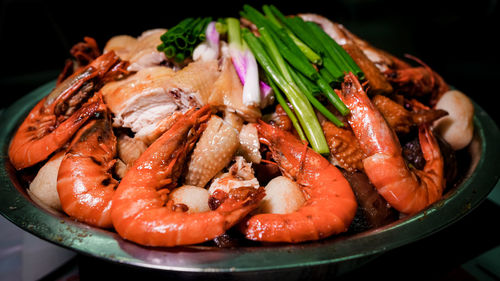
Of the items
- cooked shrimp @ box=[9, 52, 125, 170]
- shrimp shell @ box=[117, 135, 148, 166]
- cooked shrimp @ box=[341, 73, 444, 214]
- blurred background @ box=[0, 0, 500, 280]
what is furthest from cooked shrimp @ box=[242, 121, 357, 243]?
blurred background @ box=[0, 0, 500, 280]

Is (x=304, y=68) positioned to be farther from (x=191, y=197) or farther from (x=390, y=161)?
(x=191, y=197)

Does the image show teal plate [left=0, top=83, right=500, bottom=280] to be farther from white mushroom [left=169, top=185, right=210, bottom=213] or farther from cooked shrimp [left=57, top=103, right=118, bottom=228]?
white mushroom [left=169, top=185, right=210, bottom=213]

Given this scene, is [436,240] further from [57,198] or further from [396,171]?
[57,198]

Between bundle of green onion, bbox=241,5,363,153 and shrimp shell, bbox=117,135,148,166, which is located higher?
bundle of green onion, bbox=241,5,363,153

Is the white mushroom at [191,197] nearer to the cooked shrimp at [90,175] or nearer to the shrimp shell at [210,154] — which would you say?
the shrimp shell at [210,154]

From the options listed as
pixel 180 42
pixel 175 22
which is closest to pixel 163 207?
pixel 180 42

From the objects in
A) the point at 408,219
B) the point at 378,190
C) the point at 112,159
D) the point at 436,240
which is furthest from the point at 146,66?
the point at 436,240

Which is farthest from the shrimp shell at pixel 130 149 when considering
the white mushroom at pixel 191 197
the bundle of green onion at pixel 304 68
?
the bundle of green onion at pixel 304 68

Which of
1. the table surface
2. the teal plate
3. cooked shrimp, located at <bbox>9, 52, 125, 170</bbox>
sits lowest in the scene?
the table surface
